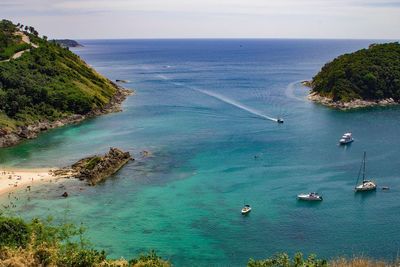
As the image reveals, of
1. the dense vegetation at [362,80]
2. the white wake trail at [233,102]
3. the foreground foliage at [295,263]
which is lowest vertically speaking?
the foreground foliage at [295,263]

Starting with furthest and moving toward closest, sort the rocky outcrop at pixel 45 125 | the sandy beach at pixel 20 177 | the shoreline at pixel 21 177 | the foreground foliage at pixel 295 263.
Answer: the rocky outcrop at pixel 45 125, the sandy beach at pixel 20 177, the shoreline at pixel 21 177, the foreground foliage at pixel 295 263

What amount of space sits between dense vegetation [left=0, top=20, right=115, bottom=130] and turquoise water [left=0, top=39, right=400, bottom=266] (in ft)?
29.2

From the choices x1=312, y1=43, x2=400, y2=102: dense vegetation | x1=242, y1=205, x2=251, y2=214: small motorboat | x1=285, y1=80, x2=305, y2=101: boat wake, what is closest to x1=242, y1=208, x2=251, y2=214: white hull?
x1=242, y1=205, x2=251, y2=214: small motorboat

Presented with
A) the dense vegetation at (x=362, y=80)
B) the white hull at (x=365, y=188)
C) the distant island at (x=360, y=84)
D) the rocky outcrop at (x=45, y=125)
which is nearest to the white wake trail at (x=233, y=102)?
the distant island at (x=360, y=84)

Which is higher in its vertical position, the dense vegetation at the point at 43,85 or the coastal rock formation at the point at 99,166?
the dense vegetation at the point at 43,85

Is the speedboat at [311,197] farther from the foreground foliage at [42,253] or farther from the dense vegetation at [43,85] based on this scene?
the dense vegetation at [43,85]

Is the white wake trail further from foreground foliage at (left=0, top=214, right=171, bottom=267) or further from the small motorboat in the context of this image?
foreground foliage at (left=0, top=214, right=171, bottom=267)

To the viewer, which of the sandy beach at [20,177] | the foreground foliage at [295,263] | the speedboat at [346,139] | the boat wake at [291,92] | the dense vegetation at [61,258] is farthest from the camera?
the boat wake at [291,92]

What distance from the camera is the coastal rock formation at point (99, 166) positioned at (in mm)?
67500

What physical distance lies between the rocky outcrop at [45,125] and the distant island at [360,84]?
7452 centimetres

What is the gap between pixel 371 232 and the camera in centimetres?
5084

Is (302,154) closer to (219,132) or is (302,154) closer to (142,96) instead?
(219,132)

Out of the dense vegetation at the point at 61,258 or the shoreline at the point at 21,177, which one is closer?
the dense vegetation at the point at 61,258

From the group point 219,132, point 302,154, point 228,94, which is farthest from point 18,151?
point 228,94
